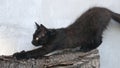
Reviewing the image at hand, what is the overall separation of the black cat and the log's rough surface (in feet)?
0.20

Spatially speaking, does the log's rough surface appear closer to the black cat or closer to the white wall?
the black cat

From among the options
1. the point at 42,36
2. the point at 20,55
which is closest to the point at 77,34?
the point at 42,36

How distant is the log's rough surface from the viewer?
8.10ft

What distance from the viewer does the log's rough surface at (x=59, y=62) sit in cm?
247

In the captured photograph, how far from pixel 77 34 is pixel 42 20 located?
267 mm

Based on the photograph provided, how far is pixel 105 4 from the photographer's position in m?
2.81

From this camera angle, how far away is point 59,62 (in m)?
2.48

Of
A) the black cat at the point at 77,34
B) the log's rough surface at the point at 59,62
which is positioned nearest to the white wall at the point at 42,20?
the black cat at the point at 77,34

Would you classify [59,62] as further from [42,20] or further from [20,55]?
[42,20]

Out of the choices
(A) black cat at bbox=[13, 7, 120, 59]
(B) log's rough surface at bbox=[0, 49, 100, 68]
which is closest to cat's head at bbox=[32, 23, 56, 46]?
(A) black cat at bbox=[13, 7, 120, 59]

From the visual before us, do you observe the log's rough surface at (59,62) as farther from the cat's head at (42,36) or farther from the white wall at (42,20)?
the white wall at (42,20)

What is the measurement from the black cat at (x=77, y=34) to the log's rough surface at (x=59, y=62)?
61 millimetres

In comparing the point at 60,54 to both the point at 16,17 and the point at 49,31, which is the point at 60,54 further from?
the point at 16,17

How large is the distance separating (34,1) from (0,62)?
52 cm
